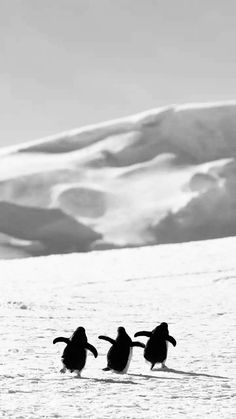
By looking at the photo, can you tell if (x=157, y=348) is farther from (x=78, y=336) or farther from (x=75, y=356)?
(x=75, y=356)

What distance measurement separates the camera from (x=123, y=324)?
10.5 m

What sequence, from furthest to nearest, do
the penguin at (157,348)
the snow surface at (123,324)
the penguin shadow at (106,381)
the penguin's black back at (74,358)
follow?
the penguin at (157,348), the penguin's black back at (74,358), the penguin shadow at (106,381), the snow surface at (123,324)

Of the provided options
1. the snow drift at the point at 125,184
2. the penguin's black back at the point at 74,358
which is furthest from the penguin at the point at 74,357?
the snow drift at the point at 125,184

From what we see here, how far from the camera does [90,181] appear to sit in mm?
45344

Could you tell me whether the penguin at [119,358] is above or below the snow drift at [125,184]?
below

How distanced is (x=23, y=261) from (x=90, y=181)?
2145cm

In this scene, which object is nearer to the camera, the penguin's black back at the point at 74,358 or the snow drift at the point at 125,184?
the penguin's black back at the point at 74,358

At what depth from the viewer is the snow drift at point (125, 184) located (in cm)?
4003

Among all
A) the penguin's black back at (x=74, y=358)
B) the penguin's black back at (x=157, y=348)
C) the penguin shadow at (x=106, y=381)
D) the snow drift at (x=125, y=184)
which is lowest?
the penguin shadow at (x=106, y=381)

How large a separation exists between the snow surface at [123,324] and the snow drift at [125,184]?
15.1 meters

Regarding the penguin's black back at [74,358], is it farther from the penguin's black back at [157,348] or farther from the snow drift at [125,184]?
the snow drift at [125,184]

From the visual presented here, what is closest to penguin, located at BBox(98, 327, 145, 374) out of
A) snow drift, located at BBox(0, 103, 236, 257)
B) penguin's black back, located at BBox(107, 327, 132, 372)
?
penguin's black back, located at BBox(107, 327, 132, 372)

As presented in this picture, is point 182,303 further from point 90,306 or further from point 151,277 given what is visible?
point 151,277

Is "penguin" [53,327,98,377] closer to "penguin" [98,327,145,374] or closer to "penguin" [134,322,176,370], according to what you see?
"penguin" [98,327,145,374]
